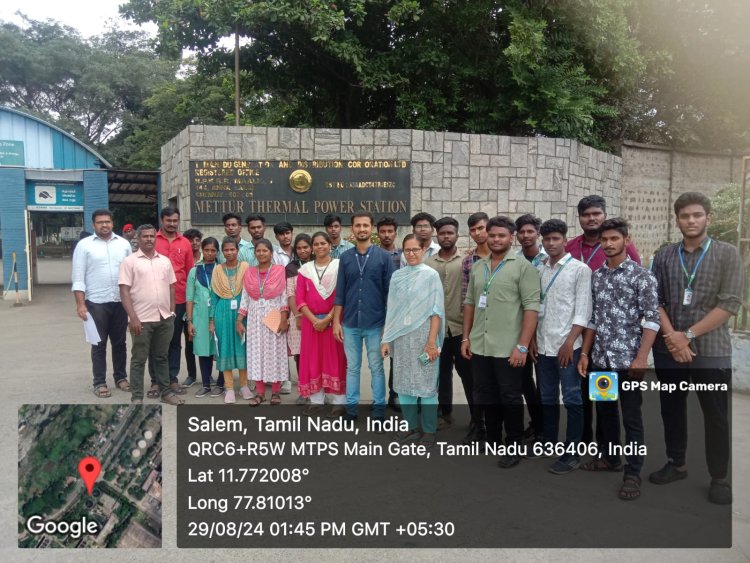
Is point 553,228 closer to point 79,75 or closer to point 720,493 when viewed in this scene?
point 720,493

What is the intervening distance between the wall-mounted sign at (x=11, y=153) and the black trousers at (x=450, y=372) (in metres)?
11.3

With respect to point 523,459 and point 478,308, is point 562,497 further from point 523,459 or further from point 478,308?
point 478,308

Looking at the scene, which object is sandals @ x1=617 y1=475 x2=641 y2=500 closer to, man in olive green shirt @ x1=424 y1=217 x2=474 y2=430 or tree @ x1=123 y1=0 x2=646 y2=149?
man in olive green shirt @ x1=424 y1=217 x2=474 y2=430

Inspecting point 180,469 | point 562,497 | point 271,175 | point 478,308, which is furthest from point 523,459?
point 271,175

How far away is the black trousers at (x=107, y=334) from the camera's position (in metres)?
5.23

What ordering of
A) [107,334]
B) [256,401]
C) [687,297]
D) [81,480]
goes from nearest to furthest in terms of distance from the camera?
[81,480]
[687,297]
[256,401]
[107,334]

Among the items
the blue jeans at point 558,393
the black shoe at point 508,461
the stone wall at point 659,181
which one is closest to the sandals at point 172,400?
the black shoe at point 508,461

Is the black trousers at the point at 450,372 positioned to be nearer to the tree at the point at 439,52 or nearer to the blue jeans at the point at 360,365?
the blue jeans at the point at 360,365

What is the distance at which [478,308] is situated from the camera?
3736mm

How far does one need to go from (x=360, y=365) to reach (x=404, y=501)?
1.41m

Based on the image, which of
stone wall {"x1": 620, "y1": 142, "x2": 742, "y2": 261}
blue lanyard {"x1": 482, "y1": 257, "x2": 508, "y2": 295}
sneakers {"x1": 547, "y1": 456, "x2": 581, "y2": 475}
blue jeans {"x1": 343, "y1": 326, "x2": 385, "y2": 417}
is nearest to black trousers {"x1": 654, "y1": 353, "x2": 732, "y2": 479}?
sneakers {"x1": 547, "y1": 456, "x2": 581, "y2": 475}

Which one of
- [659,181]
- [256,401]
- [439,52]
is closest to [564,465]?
[256,401]

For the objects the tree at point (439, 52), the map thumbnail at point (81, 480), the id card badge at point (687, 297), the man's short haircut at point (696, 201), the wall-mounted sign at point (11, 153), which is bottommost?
the map thumbnail at point (81, 480)

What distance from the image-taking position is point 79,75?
2558 centimetres
